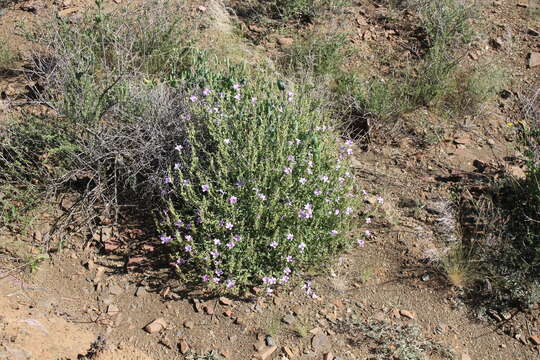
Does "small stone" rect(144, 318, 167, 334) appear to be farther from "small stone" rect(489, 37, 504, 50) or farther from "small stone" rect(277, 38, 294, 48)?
"small stone" rect(489, 37, 504, 50)

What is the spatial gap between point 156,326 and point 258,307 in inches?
26.0

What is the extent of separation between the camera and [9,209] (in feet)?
12.8

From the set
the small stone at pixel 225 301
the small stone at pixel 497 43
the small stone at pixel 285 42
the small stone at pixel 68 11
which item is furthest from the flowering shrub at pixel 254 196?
the small stone at pixel 497 43

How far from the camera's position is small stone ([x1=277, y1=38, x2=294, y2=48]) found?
5670mm

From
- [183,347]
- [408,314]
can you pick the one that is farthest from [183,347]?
[408,314]

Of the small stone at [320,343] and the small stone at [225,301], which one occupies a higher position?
the small stone at [225,301]

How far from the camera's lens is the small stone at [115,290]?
3.59 metres

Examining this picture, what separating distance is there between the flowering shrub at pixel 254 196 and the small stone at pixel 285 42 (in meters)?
1.78

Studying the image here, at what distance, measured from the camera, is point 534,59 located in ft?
19.5

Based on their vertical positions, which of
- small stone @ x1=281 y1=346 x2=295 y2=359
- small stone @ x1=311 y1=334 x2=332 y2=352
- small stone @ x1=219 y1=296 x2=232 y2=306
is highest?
small stone @ x1=219 y1=296 x2=232 y2=306

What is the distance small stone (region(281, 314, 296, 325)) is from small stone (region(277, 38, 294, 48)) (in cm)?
314

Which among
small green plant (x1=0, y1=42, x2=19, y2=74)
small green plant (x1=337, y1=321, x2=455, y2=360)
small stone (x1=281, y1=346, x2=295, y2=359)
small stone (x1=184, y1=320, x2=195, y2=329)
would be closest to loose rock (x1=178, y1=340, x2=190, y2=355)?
small stone (x1=184, y1=320, x2=195, y2=329)

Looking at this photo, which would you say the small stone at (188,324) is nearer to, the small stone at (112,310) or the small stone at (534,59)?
the small stone at (112,310)

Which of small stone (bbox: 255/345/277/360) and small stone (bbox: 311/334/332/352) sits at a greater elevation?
small stone (bbox: 255/345/277/360)
